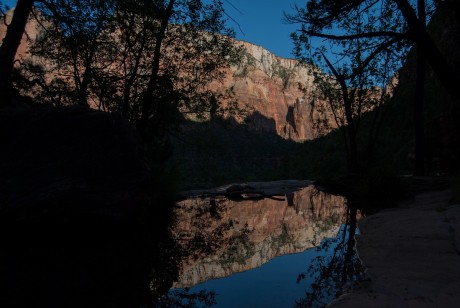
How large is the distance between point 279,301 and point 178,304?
1.02 m

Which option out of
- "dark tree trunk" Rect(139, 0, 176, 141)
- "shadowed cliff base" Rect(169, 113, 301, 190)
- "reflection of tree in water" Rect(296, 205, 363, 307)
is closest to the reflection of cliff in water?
"reflection of tree in water" Rect(296, 205, 363, 307)

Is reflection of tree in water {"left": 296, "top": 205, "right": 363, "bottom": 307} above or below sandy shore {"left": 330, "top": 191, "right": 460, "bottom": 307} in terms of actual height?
below

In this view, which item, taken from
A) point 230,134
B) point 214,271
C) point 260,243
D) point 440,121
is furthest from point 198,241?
point 230,134

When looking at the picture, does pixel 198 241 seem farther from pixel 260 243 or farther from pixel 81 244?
pixel 81 244

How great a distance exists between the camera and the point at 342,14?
27.5 feet

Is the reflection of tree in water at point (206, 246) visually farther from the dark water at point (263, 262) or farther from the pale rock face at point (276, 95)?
the pale rock face at point (276, 95)

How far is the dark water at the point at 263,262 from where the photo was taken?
3723 mm

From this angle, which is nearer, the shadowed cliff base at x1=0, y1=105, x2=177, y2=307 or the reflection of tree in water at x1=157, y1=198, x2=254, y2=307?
the reflection of tree in water at x1=157, y1=198, x2=254, y2=307

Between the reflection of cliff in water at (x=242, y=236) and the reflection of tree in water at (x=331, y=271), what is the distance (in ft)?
1.65

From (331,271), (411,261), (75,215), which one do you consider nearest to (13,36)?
(75,215)

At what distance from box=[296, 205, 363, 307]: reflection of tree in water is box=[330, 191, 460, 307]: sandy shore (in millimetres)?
176

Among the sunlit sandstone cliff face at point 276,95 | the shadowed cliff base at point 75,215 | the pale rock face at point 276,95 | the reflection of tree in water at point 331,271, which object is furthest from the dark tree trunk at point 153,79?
the pale rock face at point 276,95

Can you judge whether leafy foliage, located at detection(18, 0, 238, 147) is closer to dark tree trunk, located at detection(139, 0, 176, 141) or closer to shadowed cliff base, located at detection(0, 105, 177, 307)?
dark tree trunk, located at detection(139, 0, 176, 141)

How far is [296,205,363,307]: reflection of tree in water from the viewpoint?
3.48 metres
